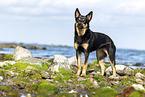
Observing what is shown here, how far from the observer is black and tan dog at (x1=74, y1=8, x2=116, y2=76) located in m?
9.87

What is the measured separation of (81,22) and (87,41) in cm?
112

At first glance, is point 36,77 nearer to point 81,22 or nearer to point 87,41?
point 87,41

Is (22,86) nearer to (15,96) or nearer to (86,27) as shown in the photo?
(15,96)

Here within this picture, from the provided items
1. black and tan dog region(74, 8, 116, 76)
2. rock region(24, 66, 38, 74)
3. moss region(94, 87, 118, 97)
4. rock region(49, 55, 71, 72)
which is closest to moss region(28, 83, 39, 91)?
rock region(24, 66, 38, 74)

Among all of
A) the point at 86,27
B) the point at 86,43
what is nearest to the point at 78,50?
the point at 86,43

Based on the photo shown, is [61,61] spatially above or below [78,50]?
below

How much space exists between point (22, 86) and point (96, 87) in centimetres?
314

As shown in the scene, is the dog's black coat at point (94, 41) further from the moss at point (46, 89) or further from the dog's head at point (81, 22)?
the moss at point (46, 89)

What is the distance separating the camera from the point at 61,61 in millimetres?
11742

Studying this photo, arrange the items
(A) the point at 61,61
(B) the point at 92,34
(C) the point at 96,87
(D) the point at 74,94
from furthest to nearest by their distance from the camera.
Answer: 1. (A) the point at 61,61
2. (B) the point at 92,34
3. (C) the point at 96,87
4. (D) the point at 74,94

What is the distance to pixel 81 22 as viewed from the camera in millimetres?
9617

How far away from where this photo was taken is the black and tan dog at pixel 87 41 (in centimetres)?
987

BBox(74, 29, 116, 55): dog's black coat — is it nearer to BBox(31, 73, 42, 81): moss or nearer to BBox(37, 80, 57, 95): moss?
BBox(31, 73, 42, 81): moss

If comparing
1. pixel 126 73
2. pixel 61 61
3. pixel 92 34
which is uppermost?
pixel 92 34
